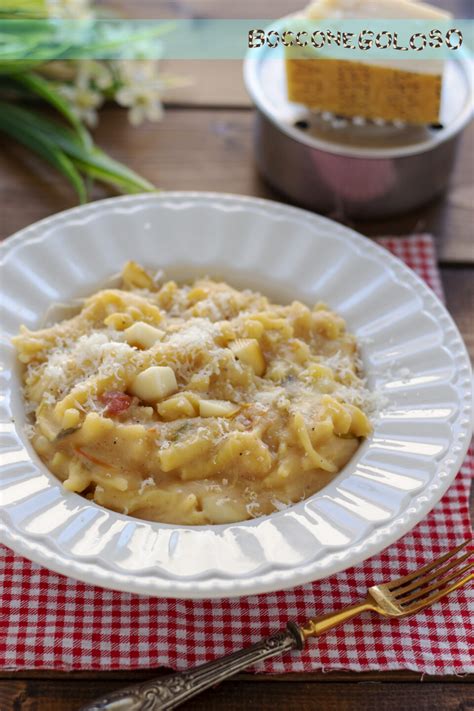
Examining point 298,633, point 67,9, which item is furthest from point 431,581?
point 67,9

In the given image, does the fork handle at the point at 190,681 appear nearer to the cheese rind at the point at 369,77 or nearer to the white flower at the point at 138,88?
the cheese rind at the point at 369,77

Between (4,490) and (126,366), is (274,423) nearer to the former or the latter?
(126,366)

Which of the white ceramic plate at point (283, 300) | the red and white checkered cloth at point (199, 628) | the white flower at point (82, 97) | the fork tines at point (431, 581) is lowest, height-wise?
the red and white checkered cloth at point (199, 628)

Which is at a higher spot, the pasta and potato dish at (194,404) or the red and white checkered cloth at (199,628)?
the pasta and potato dish at (194,404)

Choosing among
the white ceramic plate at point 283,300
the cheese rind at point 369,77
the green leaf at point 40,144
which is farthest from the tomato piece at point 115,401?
the cheese rind at point 369,77

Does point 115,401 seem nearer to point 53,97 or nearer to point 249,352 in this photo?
point 249,352

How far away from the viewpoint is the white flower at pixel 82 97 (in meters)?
3.87

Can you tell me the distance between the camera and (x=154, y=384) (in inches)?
95.2

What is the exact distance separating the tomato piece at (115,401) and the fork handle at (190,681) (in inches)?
28.0

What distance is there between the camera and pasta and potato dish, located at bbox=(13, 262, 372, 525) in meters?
2.31

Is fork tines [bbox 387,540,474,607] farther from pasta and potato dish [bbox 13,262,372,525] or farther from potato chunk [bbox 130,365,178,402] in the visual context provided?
potato chunk [bbox 130,365,178,402]

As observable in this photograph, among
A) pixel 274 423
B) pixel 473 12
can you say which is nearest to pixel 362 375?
pixel 274 423

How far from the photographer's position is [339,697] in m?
2.16

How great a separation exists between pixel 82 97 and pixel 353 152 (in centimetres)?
131
